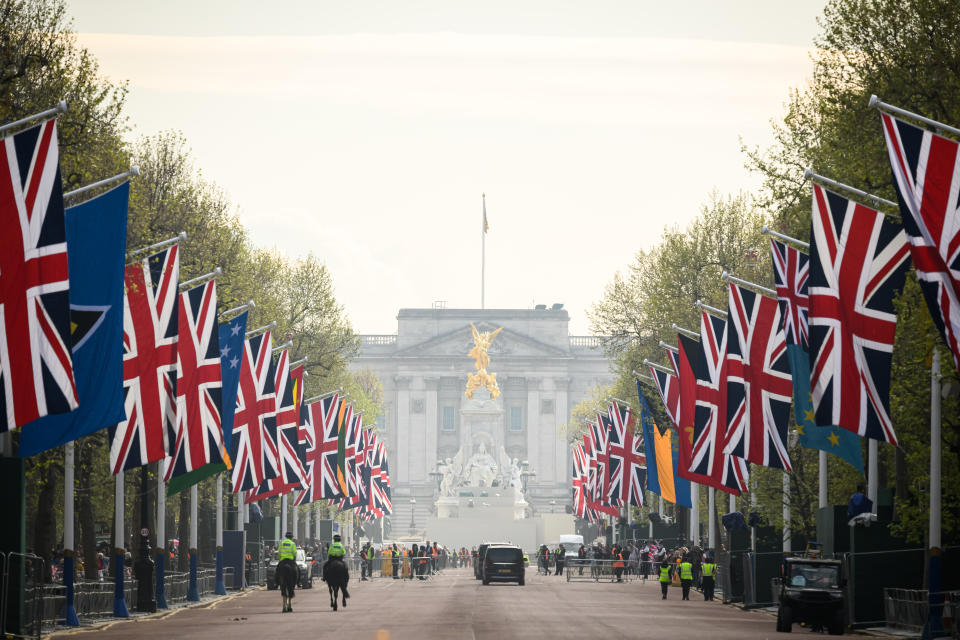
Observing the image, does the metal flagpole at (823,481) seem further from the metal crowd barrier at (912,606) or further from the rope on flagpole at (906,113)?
the rope on flagpole at (906,113)

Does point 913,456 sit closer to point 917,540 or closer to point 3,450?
point 917,540

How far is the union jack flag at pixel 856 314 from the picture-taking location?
28.9m

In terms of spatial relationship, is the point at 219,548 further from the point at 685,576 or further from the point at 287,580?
the point at 685,576

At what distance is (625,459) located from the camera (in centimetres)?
7056

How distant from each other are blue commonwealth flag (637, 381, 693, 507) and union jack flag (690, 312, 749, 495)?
9.38 meters

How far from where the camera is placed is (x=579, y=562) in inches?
3159

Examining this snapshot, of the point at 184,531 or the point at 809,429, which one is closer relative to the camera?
the point at 809,429

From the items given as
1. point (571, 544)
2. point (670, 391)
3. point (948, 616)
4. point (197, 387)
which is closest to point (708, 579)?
point (670, 391)

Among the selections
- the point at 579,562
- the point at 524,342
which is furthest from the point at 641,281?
the point at 524,342

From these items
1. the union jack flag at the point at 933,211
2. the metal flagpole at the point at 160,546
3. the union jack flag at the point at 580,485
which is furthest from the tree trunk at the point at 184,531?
the union jack flag at the point at 580,485

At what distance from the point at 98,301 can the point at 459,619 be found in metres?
12.4

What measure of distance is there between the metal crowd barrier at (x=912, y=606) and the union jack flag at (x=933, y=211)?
342 inches

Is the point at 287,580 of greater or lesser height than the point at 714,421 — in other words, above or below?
below

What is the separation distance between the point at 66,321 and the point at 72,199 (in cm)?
1787
